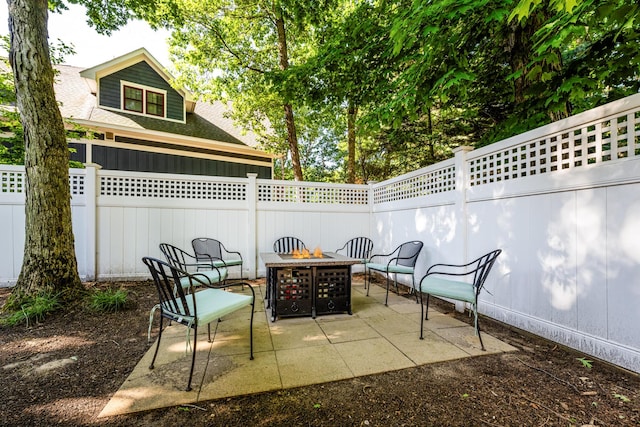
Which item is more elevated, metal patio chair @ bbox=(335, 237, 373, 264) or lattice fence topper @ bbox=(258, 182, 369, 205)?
lattice fence topper @ bbox=(258, 182, 369, 205)

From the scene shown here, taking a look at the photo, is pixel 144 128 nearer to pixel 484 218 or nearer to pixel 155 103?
pixel 155 103

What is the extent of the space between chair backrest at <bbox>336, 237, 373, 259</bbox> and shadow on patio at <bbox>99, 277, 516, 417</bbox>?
83.3 inches

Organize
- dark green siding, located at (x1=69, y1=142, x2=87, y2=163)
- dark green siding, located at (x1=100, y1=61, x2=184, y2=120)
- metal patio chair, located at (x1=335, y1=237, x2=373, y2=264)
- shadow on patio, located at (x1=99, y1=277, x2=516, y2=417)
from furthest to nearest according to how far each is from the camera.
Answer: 1. dark green siding, located at (x1=100, y1=61, x2=184, y2=120)
2. dark green siding, located at (x1=69, y1=142, x2=87, y2=163)
3. metal patio chair, located at (x1=335, y1=237, x2=373, y2=264)
4. shadow on patio, located at (x1=99, y1=277, x2=516, y2=417)

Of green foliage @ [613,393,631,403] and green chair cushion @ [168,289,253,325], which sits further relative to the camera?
green chair cushion @ [168,289,253,325]

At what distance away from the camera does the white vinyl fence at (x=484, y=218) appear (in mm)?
1973

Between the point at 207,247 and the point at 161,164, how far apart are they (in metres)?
5.05

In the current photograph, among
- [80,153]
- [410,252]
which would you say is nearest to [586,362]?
[410,252]

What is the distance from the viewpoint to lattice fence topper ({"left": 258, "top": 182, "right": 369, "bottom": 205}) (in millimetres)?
5203

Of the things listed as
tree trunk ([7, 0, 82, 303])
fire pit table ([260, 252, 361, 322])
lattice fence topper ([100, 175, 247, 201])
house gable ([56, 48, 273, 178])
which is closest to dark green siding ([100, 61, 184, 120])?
house gable ([56, 48, 273, 178])

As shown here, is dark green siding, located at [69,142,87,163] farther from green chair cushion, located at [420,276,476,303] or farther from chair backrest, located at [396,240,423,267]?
green chair cushion, located at [420,276,476,303]

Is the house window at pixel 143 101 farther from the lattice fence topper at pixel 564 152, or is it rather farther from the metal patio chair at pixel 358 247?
the lattice fence topper at pixel 564 152

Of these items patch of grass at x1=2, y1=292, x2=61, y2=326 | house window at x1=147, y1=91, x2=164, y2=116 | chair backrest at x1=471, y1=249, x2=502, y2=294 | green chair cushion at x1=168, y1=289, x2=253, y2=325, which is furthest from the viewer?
house window at x1=147, y1=91, x2=164, y2=116

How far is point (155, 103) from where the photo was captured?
8641 mm

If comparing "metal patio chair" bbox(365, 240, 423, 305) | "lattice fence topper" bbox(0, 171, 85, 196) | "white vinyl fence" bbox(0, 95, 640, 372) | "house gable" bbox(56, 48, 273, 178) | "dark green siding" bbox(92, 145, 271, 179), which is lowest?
"metal patio chair" bbox(365, 240, 423, 305)
